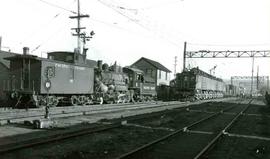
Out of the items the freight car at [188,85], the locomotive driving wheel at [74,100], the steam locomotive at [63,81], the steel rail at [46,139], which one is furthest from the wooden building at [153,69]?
the steel rail at [46,139]

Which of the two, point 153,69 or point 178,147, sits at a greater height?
point 153,69

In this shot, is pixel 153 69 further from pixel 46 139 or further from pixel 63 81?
pixel 46 139

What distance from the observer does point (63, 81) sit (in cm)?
2022

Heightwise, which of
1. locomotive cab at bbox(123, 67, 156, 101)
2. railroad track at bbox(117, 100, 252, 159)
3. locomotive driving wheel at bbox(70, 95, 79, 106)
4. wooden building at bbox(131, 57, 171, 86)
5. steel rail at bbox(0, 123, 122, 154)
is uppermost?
wooden building at bbox(131, 57, 171, 86)

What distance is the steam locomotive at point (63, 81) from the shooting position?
61.2ft

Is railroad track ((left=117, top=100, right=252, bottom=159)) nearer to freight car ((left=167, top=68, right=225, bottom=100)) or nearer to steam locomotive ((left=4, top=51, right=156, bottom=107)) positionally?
steam locomotive ((left=4, top=51, right=156, bottom=107))

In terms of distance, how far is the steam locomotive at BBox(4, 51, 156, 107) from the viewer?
1864cm

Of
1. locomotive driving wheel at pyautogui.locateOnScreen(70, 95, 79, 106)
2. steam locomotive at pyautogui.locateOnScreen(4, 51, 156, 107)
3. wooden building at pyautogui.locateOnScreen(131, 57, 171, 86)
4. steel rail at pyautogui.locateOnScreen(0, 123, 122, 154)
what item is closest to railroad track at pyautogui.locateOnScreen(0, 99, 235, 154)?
steel rail at pyautogui.locateOnScreen(0, 123, 122, 154)

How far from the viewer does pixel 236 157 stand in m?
8.23

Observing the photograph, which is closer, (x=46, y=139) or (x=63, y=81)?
(x=46, y=139)

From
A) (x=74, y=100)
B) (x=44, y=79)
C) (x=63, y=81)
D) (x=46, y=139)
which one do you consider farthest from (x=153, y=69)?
(x=46, y=139)

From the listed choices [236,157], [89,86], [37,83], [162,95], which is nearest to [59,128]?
[236,157]

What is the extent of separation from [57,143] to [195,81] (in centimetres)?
3237

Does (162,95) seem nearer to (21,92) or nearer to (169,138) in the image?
(21,92)
